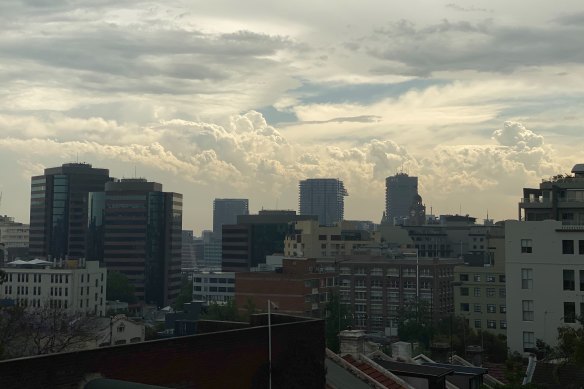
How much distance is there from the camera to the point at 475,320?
12400 centimetres

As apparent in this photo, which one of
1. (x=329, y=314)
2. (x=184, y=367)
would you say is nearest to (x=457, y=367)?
(x=184, y=367)

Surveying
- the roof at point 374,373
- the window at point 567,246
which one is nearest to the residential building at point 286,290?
the window at point 567,246

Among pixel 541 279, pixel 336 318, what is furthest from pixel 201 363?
pixel 336 318

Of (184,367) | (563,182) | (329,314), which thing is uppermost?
(563,182)

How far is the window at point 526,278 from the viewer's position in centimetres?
6325

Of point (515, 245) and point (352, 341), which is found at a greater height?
point (515, 245)

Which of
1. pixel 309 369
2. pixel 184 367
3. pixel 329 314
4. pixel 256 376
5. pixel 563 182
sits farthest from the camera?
pixel 329 314

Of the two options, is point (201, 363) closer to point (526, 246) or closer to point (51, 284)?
point (526, 246)

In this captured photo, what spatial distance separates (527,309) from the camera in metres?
63.0

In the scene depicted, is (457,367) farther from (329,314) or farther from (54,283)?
(54,283)

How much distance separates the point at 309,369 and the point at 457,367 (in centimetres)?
1355

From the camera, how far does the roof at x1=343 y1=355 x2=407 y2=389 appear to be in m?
29.3

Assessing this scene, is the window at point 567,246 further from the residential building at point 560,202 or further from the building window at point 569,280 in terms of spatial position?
the residential building at point 560,202

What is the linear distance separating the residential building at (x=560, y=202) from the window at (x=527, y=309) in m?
31.4
